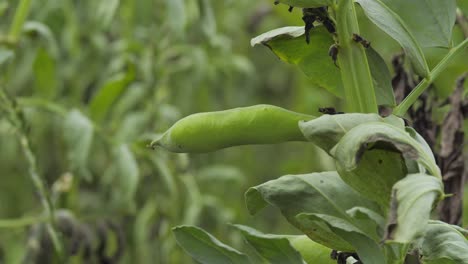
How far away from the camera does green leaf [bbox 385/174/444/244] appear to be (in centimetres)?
38

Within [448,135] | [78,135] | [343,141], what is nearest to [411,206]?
[343,141]

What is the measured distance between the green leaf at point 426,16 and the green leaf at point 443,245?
123mm

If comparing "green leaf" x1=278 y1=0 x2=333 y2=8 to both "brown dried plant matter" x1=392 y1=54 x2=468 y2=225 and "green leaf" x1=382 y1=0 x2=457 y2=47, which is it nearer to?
"green leaf" x1=382 y1=0 x2=457 y2=47

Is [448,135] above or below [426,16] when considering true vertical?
below

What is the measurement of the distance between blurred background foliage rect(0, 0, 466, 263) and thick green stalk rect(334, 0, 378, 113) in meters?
0.65

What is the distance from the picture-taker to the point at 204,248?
53cm

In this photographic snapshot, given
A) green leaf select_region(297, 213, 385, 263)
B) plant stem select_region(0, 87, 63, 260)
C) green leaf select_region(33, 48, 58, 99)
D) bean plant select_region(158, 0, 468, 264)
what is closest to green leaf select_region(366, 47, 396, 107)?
bean plant select_region(158, 0, 468, 264)

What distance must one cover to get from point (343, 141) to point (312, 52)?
0.42 feet

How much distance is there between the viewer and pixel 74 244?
1189mm

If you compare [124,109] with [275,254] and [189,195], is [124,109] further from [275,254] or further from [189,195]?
[275,254]

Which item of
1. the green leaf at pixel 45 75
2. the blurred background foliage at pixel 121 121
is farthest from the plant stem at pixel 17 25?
the green leaf at pixel 45 75

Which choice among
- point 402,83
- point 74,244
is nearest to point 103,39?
point 74,244

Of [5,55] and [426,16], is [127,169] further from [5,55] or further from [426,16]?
[426,16]

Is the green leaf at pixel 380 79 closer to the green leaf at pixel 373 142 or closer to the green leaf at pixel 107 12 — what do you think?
the green leaf at pixel 373 142
